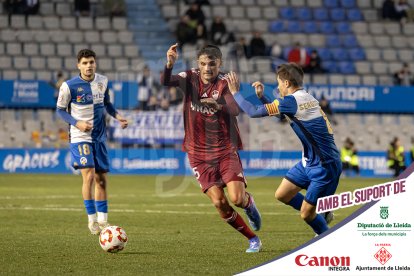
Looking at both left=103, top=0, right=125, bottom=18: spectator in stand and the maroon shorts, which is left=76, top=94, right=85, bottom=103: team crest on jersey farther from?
left=103, top=0, right=125, bottom=18: spectator in stand

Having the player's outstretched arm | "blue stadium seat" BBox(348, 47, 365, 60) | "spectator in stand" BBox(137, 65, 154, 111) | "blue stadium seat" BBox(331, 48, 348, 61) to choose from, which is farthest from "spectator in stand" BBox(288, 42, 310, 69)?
the player's outstretched arm

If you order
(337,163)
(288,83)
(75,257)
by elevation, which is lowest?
(75,257)

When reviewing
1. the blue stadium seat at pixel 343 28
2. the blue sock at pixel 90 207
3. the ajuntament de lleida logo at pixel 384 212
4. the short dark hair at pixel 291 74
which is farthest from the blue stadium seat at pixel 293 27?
the ajuntament de lleida logo at pixel 384 212

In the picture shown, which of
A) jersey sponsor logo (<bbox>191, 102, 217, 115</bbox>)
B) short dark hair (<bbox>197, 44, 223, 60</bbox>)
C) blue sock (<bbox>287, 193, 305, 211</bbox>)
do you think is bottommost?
blue sock (<bbox>287, 193, 305, 211</bbox>)

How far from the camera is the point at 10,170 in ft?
99.0

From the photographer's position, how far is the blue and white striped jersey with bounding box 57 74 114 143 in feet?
44.0

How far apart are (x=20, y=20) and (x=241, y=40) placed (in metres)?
7.15

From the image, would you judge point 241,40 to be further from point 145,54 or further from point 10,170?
point 10,170

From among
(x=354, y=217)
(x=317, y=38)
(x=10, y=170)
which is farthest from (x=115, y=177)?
(x=354, y=217)

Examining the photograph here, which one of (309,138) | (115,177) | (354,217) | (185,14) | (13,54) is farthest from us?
(185,14)

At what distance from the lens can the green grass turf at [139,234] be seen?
968cm

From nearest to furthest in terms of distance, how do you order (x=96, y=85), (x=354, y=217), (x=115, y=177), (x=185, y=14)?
1. (x=354, y=217)
2. (x=96, y=85)
3. (x=115, y=177)
4. (x=185, y=14)

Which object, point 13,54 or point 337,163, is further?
point 13,54

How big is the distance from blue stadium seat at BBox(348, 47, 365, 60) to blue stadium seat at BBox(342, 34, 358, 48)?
0.89ft
